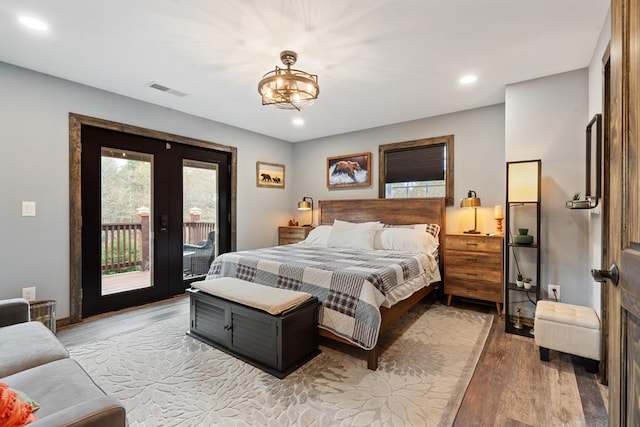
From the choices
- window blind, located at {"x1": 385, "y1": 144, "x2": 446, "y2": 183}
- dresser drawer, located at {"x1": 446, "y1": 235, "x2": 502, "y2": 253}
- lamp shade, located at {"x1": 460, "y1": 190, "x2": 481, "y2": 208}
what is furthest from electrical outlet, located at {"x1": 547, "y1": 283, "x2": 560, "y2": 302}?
window blind, located at {"x1": 385, "y1": 144, "x2": 446, "y2": 183}

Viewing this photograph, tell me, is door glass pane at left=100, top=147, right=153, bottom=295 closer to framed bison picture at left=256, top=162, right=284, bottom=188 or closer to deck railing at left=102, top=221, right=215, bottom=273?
deck railing at left=102, top=221, right=215, bottom=273

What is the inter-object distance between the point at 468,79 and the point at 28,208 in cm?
480

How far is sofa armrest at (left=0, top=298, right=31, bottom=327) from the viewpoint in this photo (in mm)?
1960

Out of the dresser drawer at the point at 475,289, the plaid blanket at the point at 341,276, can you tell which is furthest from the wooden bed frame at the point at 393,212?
the plaid blanket at the point at 341,276

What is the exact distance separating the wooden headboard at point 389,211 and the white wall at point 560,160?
49.3 inches

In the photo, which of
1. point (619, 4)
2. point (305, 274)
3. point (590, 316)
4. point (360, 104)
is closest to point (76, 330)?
point (305, 274)

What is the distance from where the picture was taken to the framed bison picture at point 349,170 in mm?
5156

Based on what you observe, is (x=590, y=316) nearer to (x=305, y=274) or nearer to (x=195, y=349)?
(x=305, y=274)

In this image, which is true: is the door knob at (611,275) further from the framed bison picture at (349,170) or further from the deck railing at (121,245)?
the deck railing at (121,245)

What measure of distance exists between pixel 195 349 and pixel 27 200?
7.62ft

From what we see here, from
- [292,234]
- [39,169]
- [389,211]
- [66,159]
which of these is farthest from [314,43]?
[292,234]

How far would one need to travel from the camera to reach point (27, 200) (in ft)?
9.89

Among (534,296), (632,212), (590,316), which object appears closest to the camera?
(632,212)

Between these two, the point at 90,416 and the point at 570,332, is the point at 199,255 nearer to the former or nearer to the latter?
the point at 90,416
